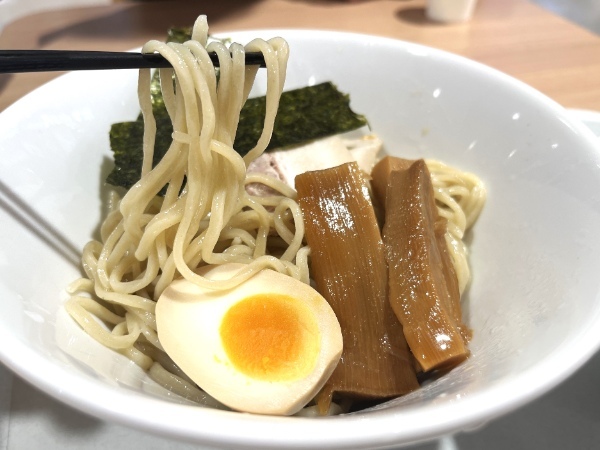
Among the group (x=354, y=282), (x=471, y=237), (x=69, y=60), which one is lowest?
(x=471, y=237)

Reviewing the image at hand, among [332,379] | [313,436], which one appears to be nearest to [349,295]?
[332,379]

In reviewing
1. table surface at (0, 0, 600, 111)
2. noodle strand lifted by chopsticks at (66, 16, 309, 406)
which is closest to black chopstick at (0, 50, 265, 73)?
noodle strand lifted by chopsticks at (66, 16, 309, 406)

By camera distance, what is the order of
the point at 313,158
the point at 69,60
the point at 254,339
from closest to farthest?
the point at 69,60 < the point at 254,339 < the point at 313,158

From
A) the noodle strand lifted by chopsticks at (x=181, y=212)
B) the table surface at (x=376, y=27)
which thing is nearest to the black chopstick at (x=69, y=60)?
the noodle strand lifted by chopsticks at (x=181, y=212)

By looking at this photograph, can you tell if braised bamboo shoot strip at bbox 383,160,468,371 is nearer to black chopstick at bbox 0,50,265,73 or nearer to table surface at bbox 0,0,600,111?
black chopstick at bbox 0,50,265,73

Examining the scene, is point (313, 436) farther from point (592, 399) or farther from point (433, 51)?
point (433, 51)

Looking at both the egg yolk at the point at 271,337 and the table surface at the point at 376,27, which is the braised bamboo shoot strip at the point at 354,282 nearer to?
the egg yolk at the point at 271,337

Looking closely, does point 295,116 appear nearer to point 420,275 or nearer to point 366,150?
point 366,150

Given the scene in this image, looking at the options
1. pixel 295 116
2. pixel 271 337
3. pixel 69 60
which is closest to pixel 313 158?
pixel 295 116
